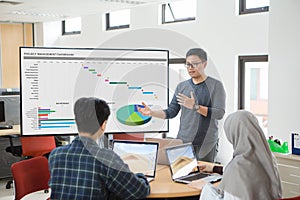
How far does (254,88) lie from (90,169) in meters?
4.10

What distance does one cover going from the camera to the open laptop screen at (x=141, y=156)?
2963mm

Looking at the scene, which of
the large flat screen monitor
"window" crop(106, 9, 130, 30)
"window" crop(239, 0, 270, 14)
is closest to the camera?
"window" crop(239, 0, 270, 14)

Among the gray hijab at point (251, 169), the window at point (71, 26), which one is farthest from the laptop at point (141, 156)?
the window at point (71, 26)

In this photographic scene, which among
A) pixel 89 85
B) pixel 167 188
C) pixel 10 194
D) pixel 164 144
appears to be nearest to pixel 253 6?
pixel 89 85

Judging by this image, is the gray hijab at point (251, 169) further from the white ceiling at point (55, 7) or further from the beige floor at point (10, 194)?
the white ceiling at point (55, 7)

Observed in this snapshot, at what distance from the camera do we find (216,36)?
19.6ft

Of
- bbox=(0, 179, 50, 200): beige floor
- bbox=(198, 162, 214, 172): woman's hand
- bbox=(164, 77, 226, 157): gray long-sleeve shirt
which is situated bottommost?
bbox=(0, 179, 50, 200): beige floor

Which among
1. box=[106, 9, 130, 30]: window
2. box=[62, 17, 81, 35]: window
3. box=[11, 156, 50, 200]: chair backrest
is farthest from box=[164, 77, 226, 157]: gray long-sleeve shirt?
box=[62, 17, 81, 35]: window

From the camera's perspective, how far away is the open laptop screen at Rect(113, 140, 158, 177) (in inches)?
117

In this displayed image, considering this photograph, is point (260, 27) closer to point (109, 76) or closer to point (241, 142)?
point (109, 76)

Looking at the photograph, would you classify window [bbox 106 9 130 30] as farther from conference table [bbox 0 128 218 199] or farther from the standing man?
conference table [bbox 0 128 218 199]

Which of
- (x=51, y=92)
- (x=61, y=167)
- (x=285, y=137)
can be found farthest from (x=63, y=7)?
(x=61, y=167)

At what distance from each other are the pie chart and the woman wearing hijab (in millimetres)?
1500

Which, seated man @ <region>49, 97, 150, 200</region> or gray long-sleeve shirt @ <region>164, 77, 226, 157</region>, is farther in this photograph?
gray long-sleeve shirt @ <region>164, 77, 226, 157</region>
